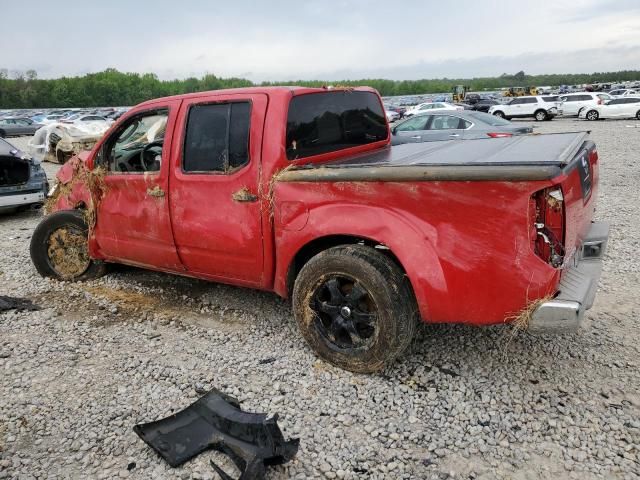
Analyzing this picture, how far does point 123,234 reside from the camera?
464cm

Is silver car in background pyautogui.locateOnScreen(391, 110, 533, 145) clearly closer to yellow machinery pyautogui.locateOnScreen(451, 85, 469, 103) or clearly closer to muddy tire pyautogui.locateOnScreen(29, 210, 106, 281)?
muddy tire pyautogui.locateOnScreen(29, 210, 106, 281)

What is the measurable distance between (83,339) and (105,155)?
1705 millimetres

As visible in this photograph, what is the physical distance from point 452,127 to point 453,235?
33.1 feet

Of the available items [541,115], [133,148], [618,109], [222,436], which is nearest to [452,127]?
[133,148]

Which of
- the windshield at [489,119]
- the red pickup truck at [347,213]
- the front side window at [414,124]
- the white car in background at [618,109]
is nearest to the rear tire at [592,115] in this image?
the white car in background at [618,109]

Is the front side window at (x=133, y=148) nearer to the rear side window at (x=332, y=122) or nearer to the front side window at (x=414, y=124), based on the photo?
the rear side window at (x=332, y=122)

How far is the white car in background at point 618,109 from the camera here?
2780 cm

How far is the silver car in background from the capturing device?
11.6 m

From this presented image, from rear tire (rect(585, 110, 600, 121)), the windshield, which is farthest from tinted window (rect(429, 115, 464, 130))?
rear tire (rect(585, 110, 600, 121))

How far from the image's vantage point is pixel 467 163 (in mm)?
2832

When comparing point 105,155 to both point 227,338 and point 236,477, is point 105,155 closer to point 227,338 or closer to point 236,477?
point 227,338

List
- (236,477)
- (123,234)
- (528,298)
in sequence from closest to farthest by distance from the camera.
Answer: (236,477), (528,298), (123,234)

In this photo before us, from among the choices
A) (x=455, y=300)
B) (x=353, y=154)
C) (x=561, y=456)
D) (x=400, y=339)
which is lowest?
(x=561, y=456)

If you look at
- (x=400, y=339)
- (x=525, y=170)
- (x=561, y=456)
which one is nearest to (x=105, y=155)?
(x=400, y=339)
